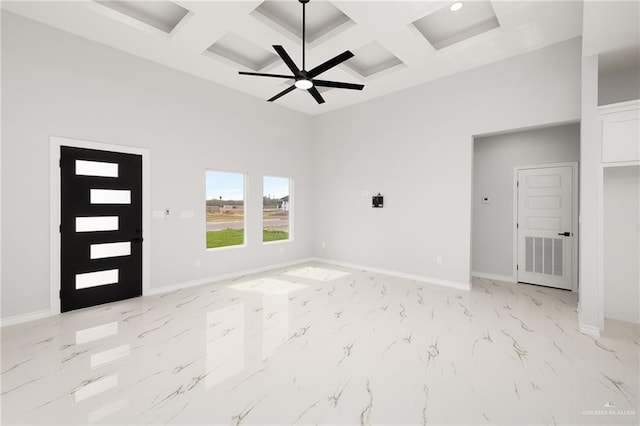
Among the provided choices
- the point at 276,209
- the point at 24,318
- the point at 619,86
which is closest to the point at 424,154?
the point at 619,86

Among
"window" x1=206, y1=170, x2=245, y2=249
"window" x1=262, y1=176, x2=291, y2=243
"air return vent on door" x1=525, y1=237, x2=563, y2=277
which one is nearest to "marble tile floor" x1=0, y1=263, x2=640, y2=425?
"air return vent on door" x1=525, y1=237, x2=563, y2=277

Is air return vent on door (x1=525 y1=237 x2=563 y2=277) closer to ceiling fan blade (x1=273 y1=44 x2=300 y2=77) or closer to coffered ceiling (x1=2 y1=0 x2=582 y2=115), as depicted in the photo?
coffered ceiling (x1=2 y1=0 x2=582 y2=115)

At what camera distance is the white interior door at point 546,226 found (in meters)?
4.67

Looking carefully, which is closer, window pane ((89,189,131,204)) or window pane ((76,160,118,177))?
window pane ((76,160,118,177))

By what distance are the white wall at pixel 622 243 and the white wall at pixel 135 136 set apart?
17.8 ft

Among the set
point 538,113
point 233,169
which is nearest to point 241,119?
point 233,169

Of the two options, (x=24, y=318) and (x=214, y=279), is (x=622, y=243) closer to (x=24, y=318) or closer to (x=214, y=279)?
(x=214, y=279)

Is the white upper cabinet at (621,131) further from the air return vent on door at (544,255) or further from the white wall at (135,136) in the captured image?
the white wall at (135,136)

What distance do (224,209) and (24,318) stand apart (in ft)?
10.5

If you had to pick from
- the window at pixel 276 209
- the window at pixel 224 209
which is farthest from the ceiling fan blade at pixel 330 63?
the window at pixel 276 209

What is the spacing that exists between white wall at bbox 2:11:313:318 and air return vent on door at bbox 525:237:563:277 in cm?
477

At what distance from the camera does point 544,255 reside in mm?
4891

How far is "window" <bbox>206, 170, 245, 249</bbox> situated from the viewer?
5.37 meters

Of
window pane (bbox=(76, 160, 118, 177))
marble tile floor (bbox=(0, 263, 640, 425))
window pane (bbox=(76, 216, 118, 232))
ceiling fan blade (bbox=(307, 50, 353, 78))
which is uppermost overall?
ceiling fan blade (bbox=(307, 50, 353, 78))
